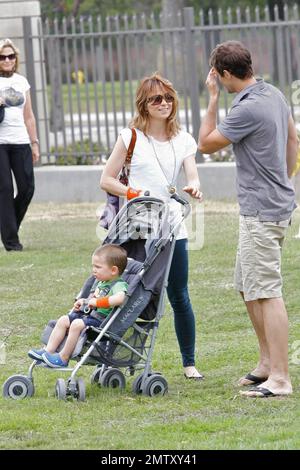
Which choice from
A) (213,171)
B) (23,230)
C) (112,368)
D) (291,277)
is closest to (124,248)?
(112,368)

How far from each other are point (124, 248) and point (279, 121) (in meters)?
1.21

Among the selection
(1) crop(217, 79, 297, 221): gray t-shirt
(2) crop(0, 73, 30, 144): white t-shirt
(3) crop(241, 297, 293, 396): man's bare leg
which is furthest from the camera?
(2) crop(0, 73, 30, 144): white t-shirt

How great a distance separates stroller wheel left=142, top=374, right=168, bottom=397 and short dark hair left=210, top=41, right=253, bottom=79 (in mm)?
1720

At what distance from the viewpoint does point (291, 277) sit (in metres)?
10.6

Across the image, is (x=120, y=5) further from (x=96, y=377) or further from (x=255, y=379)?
(x=255, y=379)

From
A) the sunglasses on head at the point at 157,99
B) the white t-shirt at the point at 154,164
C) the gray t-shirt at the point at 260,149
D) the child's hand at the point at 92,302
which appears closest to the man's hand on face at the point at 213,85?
the gray t-shirt at the point at 260,149

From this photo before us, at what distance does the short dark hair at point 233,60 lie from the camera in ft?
22.0

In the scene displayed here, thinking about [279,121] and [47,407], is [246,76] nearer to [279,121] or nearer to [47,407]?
[279,121]

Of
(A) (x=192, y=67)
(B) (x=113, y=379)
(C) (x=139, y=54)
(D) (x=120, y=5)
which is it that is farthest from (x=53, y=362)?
(D) (x=120, y=5)

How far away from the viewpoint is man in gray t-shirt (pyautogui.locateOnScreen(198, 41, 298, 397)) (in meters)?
6.71

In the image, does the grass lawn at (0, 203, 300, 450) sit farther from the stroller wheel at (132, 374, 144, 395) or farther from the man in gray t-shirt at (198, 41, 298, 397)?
the man in gray t-shirt at (198, 41, 298, 397)

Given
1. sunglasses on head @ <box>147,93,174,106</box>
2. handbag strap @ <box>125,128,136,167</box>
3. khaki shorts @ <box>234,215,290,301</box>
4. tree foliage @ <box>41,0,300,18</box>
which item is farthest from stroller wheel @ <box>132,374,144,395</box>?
tree foliage @ <box>41,0,300,18</box>

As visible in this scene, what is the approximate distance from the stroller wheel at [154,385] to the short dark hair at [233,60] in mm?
1720

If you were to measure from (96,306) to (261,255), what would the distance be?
946 mm
